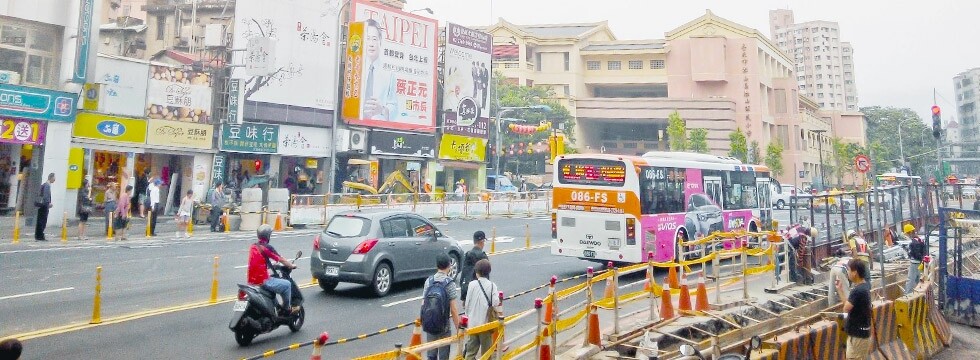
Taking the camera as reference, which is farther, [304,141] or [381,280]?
[304,141]

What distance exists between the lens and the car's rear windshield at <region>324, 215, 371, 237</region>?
12.2m

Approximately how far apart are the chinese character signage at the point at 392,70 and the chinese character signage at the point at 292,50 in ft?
5.04

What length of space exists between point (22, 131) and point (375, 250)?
1835 centimetres

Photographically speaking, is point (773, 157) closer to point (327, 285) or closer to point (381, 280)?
point (381, 280)

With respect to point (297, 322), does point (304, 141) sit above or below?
above

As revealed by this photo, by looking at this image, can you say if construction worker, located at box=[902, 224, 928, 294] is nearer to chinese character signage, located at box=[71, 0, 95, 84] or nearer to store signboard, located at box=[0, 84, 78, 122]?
chinese character signage, located at box=[71, 0, 95, 84]

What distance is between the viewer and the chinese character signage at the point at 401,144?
38625 mm

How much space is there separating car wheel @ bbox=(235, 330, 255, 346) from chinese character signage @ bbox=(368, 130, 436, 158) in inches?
1185

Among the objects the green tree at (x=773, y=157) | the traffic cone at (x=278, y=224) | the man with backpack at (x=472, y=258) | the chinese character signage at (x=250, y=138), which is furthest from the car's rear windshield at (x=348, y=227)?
the green tree at (x=773, y=157)

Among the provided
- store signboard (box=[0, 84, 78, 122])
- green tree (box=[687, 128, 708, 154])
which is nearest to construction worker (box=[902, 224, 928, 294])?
A: store signboard (box=[0, 84, 78, 122])

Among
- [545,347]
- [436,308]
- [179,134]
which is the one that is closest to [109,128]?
[179,134]

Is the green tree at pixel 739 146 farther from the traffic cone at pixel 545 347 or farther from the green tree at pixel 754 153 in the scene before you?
the traffic cone at pixel 545 347

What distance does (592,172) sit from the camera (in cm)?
1577

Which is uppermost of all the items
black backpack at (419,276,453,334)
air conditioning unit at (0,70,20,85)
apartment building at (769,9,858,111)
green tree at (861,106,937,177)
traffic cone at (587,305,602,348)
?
apartment building at (769,9,858,111)
